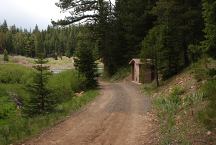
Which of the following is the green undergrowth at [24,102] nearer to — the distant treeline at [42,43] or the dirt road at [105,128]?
the dirt road at [105,128]

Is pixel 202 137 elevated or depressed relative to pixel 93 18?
depressed

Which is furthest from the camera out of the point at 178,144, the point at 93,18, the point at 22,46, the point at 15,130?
the point at 22,46

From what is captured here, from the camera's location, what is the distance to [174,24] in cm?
3650

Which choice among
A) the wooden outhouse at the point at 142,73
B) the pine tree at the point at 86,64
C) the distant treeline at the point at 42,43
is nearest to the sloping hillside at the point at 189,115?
the pine tree at the point at 86,64

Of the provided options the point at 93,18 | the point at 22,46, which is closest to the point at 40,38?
the point at 22,46

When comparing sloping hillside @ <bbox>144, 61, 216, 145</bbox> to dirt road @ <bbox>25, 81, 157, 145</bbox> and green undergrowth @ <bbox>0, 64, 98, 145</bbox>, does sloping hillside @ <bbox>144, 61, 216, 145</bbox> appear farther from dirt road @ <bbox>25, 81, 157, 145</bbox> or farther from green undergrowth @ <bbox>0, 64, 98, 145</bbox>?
green undergrowth @ <bbox>0, 64, 98, 145</bbox>

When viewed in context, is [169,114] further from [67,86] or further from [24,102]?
[67,86]

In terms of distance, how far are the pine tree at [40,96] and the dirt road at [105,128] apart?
1971mm

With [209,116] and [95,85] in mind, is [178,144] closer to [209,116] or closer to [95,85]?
[209,116]

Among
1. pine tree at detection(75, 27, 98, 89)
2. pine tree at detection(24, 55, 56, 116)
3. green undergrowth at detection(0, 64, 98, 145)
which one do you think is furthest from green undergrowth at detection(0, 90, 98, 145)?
pine tree at detection(75, 27, 98, 89)

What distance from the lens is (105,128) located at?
18.9 meters

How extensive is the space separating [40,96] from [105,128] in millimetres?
6425

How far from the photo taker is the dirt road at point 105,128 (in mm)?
16500

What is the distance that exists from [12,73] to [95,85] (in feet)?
63.7
